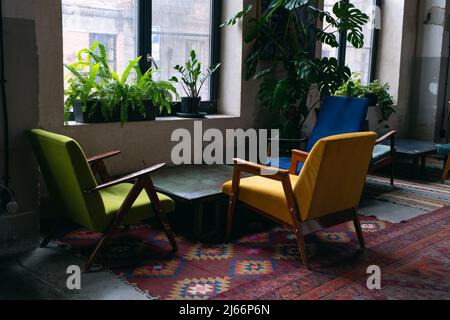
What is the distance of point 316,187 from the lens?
3.18 m

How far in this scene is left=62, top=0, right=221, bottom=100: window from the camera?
4.27 metres

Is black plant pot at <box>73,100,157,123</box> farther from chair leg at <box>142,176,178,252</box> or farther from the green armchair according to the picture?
chair leg at <box>142,176,178,252</box>

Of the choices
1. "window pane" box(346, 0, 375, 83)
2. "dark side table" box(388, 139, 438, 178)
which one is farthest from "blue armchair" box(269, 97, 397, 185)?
"window pane" box(346, 0, 375, 83)

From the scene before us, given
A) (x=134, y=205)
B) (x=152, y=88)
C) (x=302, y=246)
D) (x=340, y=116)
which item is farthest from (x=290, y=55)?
(x=134, y=205)

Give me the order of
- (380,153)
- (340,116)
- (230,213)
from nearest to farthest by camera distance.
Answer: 1. (230,213)
2. (340,116)
3. (380,153)

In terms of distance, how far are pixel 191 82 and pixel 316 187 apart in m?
2.16

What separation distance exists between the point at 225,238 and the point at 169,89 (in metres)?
1.53

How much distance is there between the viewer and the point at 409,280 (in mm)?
3125

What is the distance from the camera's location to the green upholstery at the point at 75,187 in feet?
9.69

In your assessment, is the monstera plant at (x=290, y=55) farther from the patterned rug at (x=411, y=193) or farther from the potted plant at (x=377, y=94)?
the potted plant at (x=377, y=94)

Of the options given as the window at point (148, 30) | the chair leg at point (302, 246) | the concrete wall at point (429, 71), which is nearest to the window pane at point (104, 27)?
the window at point (148, 30)

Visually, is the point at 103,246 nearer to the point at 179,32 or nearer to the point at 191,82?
the point at 191,82

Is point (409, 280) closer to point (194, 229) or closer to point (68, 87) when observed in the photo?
point (194, 229)
